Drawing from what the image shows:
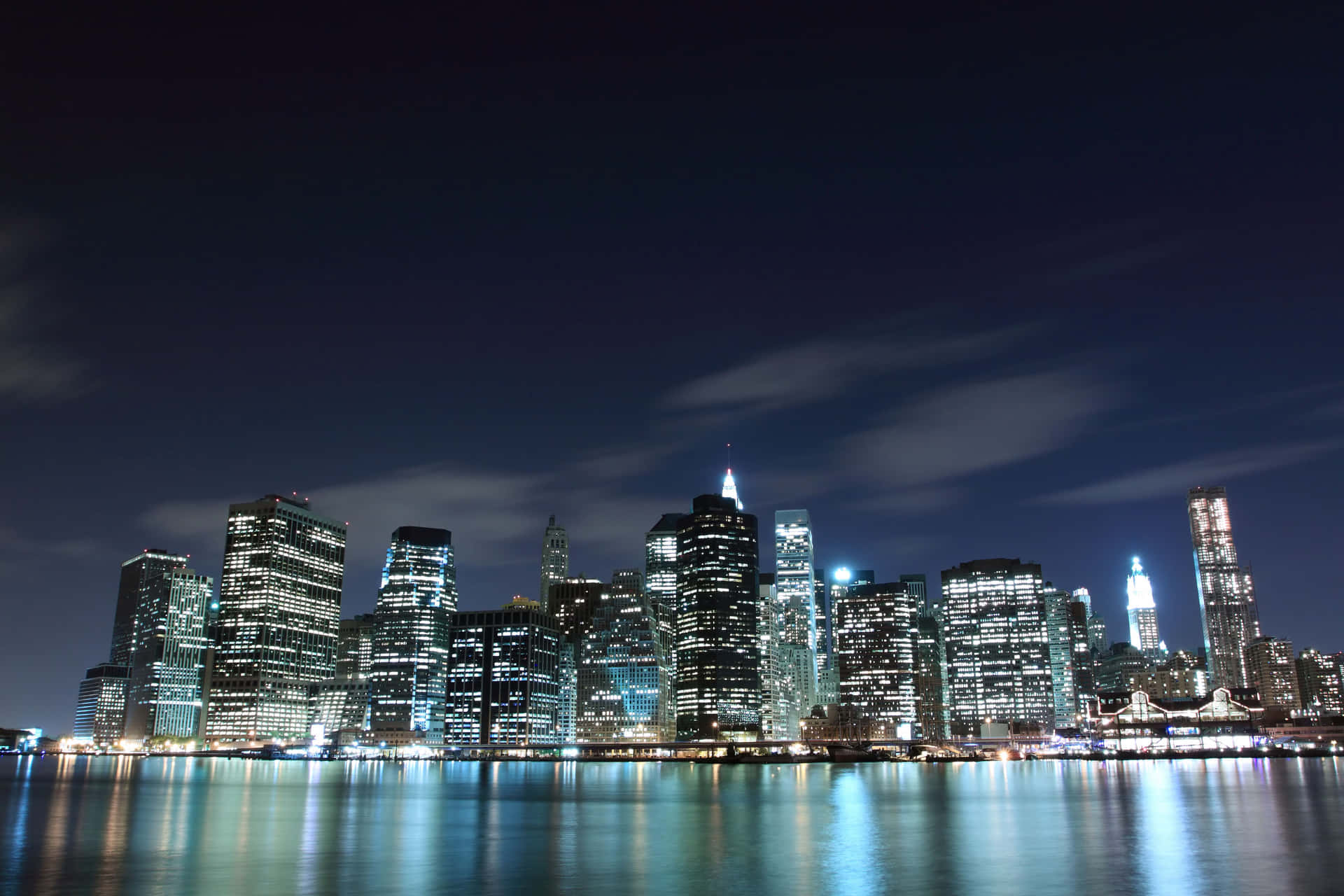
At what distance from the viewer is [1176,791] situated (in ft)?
348

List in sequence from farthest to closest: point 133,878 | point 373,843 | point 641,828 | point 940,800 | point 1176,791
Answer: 1. point 1176,791
2. point 940,800
3. point 641,828
4. point 373,843
5. point 133,878

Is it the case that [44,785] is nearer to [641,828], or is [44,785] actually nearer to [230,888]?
[641,828]

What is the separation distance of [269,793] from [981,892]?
9156 centimetres

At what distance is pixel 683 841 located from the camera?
59.3 metres

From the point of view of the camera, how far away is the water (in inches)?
1662

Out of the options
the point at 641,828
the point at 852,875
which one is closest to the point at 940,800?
the point at 641,828

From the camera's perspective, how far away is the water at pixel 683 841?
42.2m

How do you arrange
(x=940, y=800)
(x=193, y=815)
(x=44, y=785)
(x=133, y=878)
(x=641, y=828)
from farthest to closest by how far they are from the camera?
(x=44, y=785) → (x=940, y=800) → (x=193, y=815) → (x=641, y=828) → (x=133, y=878)

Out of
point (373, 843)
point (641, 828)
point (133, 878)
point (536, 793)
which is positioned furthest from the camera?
point (536, 793)

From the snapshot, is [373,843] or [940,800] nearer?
[373,843]

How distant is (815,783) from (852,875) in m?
97.5

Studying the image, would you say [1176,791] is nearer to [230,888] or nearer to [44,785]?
[230,888]

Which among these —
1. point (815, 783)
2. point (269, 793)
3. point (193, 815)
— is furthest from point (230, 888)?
point (815, 783)

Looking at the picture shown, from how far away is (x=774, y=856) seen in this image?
5106cm
